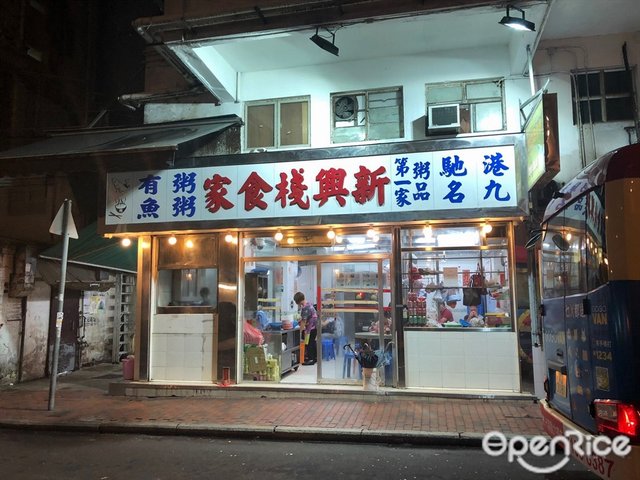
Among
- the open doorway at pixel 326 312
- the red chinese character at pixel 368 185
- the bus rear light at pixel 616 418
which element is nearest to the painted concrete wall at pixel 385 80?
the red chinese character at pixel 368 185

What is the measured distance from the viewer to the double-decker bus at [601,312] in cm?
366

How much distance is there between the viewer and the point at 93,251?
497 inches

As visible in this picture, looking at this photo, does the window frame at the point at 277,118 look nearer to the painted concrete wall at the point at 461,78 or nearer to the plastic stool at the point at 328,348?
the painted concrete wall at the point at 461,78

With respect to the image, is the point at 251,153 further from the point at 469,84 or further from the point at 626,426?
the point at 626,426

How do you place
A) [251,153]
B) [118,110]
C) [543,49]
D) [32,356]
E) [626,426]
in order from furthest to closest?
[118,110], [32,356], [251,153], [543,49], [626,426]

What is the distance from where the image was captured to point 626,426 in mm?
3594

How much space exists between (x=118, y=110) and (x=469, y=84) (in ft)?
34.3

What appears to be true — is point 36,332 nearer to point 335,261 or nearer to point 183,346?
point 183,346

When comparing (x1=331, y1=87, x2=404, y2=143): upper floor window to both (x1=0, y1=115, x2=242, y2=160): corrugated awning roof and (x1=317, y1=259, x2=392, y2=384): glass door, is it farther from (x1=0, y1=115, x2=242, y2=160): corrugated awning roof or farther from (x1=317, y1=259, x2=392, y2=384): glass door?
(x1=317, y1=259, x2=392, y2=384): glass door

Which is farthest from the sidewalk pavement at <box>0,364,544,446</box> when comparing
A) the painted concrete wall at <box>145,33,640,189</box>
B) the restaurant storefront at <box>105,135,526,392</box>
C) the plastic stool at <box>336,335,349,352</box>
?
the painted concrete wall at <box>145,33,640,189</box>

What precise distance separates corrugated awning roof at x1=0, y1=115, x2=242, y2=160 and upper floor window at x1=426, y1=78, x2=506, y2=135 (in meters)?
4.26

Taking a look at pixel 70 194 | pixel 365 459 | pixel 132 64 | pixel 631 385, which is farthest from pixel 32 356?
pixel 631 385

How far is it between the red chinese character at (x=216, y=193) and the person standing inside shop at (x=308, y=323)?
295 cm

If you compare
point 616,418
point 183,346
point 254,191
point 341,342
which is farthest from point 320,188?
point 616,418
